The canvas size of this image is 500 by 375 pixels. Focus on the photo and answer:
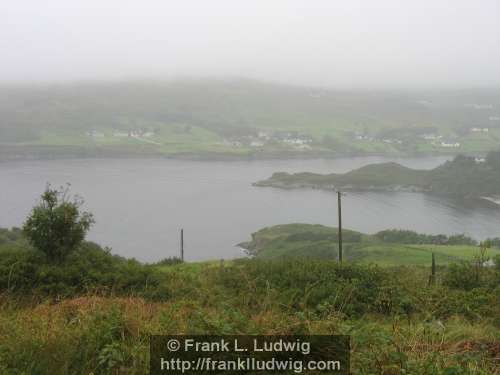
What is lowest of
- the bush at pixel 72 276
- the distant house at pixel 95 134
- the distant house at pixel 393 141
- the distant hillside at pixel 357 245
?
the distant hillside at pixel 357 245

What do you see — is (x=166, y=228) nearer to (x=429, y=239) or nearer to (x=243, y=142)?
(x=429, y=239)

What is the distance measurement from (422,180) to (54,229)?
6390 centimetres

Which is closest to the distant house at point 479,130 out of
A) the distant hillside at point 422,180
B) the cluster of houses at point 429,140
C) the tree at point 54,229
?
the cluster of houses at point 429,140

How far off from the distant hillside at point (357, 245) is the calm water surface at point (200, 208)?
327 centimetres

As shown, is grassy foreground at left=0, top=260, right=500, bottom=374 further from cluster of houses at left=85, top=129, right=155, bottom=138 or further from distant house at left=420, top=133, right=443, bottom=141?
distant house at left=420, top=133, right=443, bottom=141

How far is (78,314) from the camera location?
3.46 meters

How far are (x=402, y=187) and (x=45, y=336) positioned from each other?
6516 centimetres

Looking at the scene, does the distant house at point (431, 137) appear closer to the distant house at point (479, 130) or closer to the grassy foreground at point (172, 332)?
the distant house at point (479, 130)

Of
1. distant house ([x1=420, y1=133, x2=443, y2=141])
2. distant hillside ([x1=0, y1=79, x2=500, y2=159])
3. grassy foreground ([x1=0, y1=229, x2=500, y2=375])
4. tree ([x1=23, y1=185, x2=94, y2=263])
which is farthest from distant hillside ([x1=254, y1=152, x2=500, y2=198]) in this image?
grassy foreground ([x1=0, y1=229, x2=500, y2=375])

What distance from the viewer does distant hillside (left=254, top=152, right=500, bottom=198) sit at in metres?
60.7

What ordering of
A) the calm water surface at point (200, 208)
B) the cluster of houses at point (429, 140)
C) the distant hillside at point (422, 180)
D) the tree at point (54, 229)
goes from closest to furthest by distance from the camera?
the tree at point (54, 229), the calm water surface at point (200, 208), the distant hillside at point (422, 180), the cluster of houses at point (429, 140)

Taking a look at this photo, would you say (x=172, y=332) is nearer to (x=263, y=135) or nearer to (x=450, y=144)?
(x=263, y=135)

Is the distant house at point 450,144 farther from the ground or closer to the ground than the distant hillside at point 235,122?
closer to the ground

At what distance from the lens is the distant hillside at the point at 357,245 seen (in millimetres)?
26453
